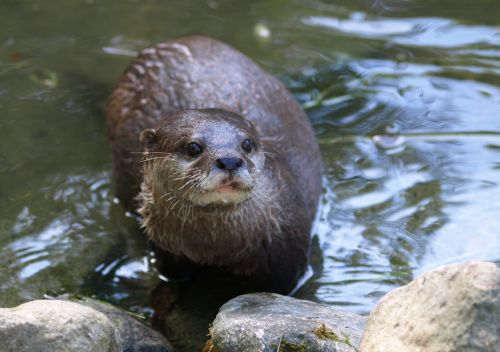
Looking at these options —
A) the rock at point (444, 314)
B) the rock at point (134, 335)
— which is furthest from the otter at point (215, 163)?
the rock at point (444, 314)

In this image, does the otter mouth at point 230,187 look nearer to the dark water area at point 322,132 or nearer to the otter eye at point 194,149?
the otter eye at point 194,149

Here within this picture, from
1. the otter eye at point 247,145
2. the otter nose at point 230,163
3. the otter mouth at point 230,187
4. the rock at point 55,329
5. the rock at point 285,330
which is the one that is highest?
the otter nose at point 230,163

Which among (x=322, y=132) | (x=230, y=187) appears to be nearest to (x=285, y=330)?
(x=230, y=187)

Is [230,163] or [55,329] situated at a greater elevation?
[230,163]

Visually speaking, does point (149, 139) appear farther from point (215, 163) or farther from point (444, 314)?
point (444, 314)

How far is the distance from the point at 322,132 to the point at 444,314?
2.83 m

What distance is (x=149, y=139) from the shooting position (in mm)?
3760

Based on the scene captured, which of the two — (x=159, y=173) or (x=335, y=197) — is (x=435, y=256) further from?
(x=159, y=173)

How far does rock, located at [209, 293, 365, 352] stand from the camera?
3.11 metres

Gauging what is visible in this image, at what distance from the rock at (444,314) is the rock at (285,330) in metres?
0.23

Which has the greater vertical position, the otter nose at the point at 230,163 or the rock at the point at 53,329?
the otter nose at the point at 230,163

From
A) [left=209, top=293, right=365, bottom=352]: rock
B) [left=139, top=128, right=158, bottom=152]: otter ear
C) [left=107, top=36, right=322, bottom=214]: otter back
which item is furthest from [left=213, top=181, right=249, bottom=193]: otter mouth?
[left=107, top=36, right=322, bottom=214]: otter back

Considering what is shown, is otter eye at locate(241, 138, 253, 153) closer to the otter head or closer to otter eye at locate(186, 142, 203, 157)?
the otter head

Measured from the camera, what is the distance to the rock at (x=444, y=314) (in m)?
2.56
